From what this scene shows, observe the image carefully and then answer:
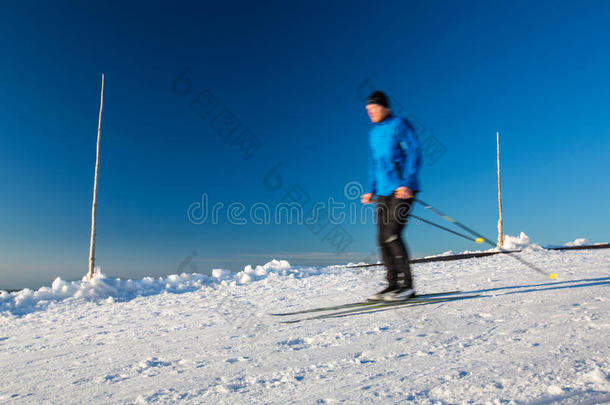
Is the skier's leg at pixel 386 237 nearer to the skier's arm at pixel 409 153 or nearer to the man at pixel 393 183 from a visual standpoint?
the man at pixel 393 183

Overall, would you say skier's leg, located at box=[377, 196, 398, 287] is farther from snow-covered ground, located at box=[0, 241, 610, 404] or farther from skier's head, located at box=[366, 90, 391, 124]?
skier's head, located at box=[366, 90, 391, 124]

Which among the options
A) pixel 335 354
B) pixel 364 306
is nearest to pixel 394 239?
pixel 364 306

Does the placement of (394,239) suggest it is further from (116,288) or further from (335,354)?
(116,288)

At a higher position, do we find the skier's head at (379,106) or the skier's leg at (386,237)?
the skier's head at (379,106)

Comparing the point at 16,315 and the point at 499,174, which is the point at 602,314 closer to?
the point at 16,315

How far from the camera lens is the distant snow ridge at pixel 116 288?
23.2 ft

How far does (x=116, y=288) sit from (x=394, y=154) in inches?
276

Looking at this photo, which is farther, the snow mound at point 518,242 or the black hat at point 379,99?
the snow mound at point 518,242

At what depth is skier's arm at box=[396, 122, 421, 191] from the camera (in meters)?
3.83

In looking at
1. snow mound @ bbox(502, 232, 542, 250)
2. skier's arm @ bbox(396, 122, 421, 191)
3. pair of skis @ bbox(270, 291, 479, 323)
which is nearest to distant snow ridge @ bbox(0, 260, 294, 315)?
pair of skis @ bbox(270, 291, 479, 323)

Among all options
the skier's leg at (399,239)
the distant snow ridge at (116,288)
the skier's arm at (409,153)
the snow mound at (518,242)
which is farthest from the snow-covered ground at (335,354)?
the snow mound at (518,242)

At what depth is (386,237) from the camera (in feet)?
13.0

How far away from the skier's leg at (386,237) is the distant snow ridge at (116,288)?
4.48 metres

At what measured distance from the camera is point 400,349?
2.33 metres
